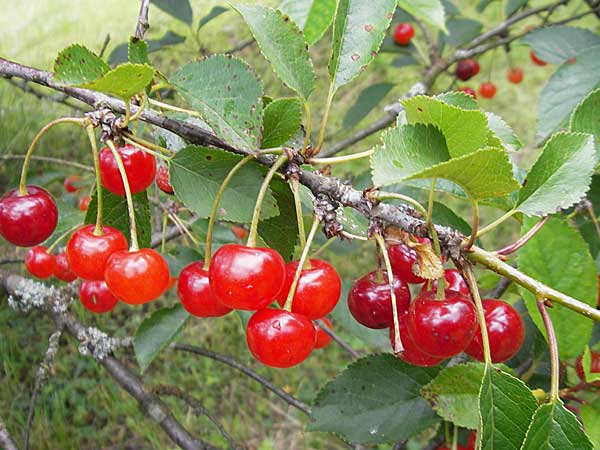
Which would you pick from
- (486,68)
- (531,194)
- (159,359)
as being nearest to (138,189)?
(531,194)

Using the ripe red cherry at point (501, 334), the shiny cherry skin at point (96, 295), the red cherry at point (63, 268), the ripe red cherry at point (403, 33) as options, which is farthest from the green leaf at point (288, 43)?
the ripe red cherry at point (403, 33)

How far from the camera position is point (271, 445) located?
2.56 metres

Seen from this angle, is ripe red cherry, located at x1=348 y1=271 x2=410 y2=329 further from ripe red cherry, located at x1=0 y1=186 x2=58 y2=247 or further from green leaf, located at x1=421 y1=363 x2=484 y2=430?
ripe red cherry, located at x1=0 y1=186 x2=58 y2=247

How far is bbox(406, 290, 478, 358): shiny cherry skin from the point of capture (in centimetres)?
86

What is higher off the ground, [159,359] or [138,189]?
[138,189]

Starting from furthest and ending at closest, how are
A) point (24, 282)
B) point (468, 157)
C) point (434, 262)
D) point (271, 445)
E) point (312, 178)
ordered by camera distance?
point (271, 445) < point (24, 282) < point (312, 178) < point (434, 262) < point (468, 157)

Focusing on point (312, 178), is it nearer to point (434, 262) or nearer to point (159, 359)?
point (434, 262)

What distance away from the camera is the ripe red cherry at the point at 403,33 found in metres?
3.40

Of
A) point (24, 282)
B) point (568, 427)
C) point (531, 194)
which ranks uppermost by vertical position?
point (531, 194)

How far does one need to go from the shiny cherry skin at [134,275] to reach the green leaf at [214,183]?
0.38 ft

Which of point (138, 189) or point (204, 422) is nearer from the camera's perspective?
point (138, 189)

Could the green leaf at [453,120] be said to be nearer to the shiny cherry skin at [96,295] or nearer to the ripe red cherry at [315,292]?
the ripe red cherry at [315,292]

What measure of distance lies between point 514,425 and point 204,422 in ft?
6.56

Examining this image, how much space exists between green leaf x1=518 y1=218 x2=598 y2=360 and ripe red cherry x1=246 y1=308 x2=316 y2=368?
53 centimetres
